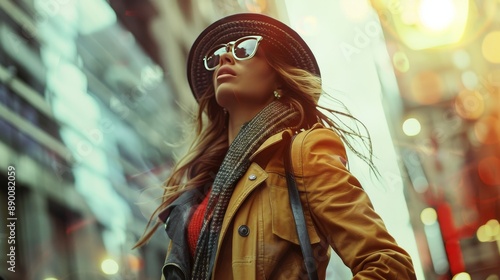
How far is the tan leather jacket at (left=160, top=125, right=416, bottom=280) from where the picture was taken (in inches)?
59.2

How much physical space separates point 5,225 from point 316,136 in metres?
1.47

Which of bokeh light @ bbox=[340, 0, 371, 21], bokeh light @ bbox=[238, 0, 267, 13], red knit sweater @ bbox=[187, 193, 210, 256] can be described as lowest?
red knit sweater @ bbox=[187, 193, 210, 256]

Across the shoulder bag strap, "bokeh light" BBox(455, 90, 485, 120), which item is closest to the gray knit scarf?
the shoulder bag strap

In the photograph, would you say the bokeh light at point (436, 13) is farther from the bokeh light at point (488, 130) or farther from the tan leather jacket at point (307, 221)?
the tan leather jacket at point (307, 221)

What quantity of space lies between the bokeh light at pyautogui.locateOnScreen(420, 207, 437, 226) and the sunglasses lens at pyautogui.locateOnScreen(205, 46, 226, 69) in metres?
0.98

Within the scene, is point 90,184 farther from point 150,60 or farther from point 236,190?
point 236,190

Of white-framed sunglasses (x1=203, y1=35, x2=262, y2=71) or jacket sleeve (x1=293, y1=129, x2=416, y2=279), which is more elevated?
white-framed sunglasses (x1=203, y1=35, x2=262, y2=71)

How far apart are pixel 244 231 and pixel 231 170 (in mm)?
244

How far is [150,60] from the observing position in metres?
2.75

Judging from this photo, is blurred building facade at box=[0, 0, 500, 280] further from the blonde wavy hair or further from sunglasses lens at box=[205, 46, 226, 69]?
sunglasses lens at box=[205, 46, 226, 69]

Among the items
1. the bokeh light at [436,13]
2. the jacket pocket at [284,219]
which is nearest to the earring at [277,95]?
the jacket pocket at [284,219]

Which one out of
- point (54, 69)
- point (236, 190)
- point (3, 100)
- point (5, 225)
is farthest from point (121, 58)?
point (236, 190)

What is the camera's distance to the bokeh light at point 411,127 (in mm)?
2320

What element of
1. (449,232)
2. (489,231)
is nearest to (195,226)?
(449,232)
